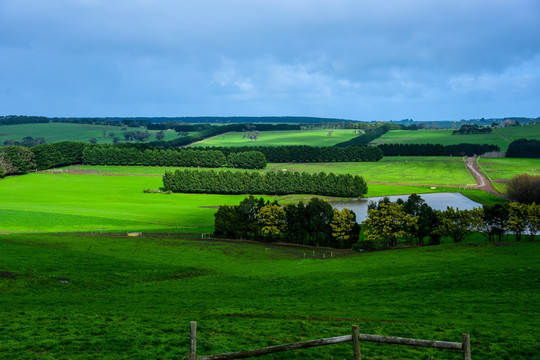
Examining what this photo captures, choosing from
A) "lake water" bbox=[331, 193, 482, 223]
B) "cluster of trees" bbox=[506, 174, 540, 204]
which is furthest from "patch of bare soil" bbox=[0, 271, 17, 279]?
"cluster of trees" bbox=[506, 174, 540, 204]

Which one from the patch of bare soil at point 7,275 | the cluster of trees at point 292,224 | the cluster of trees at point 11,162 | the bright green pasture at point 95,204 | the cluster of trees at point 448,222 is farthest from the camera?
the cluster of trees at point 11,162

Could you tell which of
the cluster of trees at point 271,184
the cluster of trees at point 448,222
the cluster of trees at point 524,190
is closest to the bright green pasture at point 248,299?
the cluster of trees at point 448,222

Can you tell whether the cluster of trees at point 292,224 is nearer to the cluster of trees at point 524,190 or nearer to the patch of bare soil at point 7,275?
the patch of bare soil at point 7,275

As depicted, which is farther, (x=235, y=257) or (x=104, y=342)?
(x=235, y=257)

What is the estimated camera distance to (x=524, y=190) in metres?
143

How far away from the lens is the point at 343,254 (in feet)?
254

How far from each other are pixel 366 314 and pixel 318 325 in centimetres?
564

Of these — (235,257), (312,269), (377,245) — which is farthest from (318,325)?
(377,245)

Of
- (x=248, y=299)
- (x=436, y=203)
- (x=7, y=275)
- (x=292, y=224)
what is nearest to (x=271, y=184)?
(x=436, y=203)

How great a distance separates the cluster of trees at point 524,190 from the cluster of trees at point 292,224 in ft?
253

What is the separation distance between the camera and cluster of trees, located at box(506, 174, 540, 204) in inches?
5478

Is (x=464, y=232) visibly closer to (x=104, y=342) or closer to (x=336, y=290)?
(x=336, y=290)

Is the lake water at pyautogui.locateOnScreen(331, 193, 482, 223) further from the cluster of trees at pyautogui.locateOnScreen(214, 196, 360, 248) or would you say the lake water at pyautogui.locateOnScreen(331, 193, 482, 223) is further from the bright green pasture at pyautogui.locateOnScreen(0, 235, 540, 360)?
the bright green pasture at pyautogui.locateOnScreen(0, 235, 540, 360)

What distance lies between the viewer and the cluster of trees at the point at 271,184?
16150 cm
